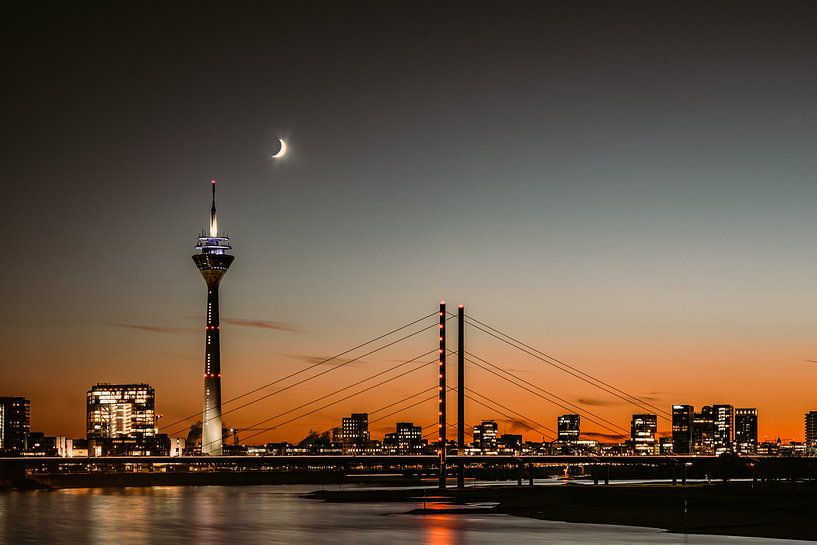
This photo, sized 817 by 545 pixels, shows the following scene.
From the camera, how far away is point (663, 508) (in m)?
71.8

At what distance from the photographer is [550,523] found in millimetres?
63281

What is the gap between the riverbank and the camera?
55.0 metres

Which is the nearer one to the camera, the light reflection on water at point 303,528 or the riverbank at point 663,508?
the light reflection on water at point 303,528

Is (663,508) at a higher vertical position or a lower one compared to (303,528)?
lower

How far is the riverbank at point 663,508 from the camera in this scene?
54969 mm

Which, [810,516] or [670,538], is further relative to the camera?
[810,516]

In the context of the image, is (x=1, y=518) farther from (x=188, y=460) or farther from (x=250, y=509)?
(x=188, y=460)

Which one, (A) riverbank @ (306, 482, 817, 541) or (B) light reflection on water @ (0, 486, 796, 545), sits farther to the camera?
(A) riverbank @ (306, 482, 817, 541)

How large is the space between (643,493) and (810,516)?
1327 inches

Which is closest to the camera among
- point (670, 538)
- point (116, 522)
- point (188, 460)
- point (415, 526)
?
point (670, 538)

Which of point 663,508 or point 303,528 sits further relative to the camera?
point 663,508

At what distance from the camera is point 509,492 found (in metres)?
104

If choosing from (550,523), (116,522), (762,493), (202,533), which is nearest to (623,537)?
(550,523)

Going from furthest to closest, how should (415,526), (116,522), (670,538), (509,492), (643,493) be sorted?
(509,492) < (643,493) < (116,522) < (415,526) < (670,538)
